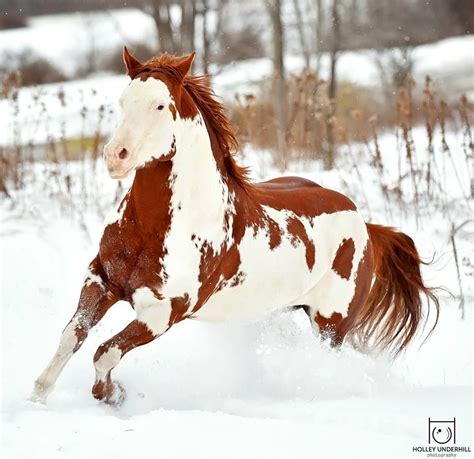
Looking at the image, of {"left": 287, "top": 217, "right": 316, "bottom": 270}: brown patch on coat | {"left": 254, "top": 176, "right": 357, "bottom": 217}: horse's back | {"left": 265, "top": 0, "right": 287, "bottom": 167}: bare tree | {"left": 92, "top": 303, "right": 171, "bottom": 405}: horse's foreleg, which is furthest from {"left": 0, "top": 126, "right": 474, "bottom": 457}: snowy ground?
{"left": 265, "top": 0, "right": 287, "bottom": 167}: bare tree

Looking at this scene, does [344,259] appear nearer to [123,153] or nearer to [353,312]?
[353,312]

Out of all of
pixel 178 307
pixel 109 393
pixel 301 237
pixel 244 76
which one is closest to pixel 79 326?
pixel 109 393

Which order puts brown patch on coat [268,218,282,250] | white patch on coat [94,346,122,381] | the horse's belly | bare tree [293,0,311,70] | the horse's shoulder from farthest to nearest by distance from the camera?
bare tree [293,0,311,70] → the horse's shoulder → brown patch on coat [268,218,282,250] → the horse's belly → white patch on coat [94,346,122,381]

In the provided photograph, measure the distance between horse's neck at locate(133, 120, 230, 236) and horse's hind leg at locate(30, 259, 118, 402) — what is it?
35 cm

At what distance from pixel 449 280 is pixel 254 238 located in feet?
9.29

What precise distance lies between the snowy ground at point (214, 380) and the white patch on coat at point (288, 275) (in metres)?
0.29

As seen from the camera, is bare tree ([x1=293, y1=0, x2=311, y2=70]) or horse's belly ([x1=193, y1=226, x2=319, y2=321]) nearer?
horse's belly ([x1=193, y1=226, x2=319, y2=321])

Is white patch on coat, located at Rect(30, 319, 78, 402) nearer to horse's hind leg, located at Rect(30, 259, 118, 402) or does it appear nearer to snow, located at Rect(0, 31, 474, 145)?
horse's hind leg, located at Rect(30, 259, 118, 402)

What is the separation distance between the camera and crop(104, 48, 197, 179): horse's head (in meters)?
3.16

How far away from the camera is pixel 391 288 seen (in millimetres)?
4867

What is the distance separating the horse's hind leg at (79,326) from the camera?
345cm

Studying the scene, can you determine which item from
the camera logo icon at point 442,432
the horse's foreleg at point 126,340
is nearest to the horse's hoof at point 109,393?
the horse's foreleg at point 126,340

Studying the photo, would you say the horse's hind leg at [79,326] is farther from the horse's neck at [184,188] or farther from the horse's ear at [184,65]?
the horse's ear at [184,65]

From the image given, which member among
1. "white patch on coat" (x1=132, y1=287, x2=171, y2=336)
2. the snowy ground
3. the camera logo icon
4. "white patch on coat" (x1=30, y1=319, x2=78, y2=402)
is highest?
"white patch on coat" (x1=132, y1=287, x2=171, y2=336)
